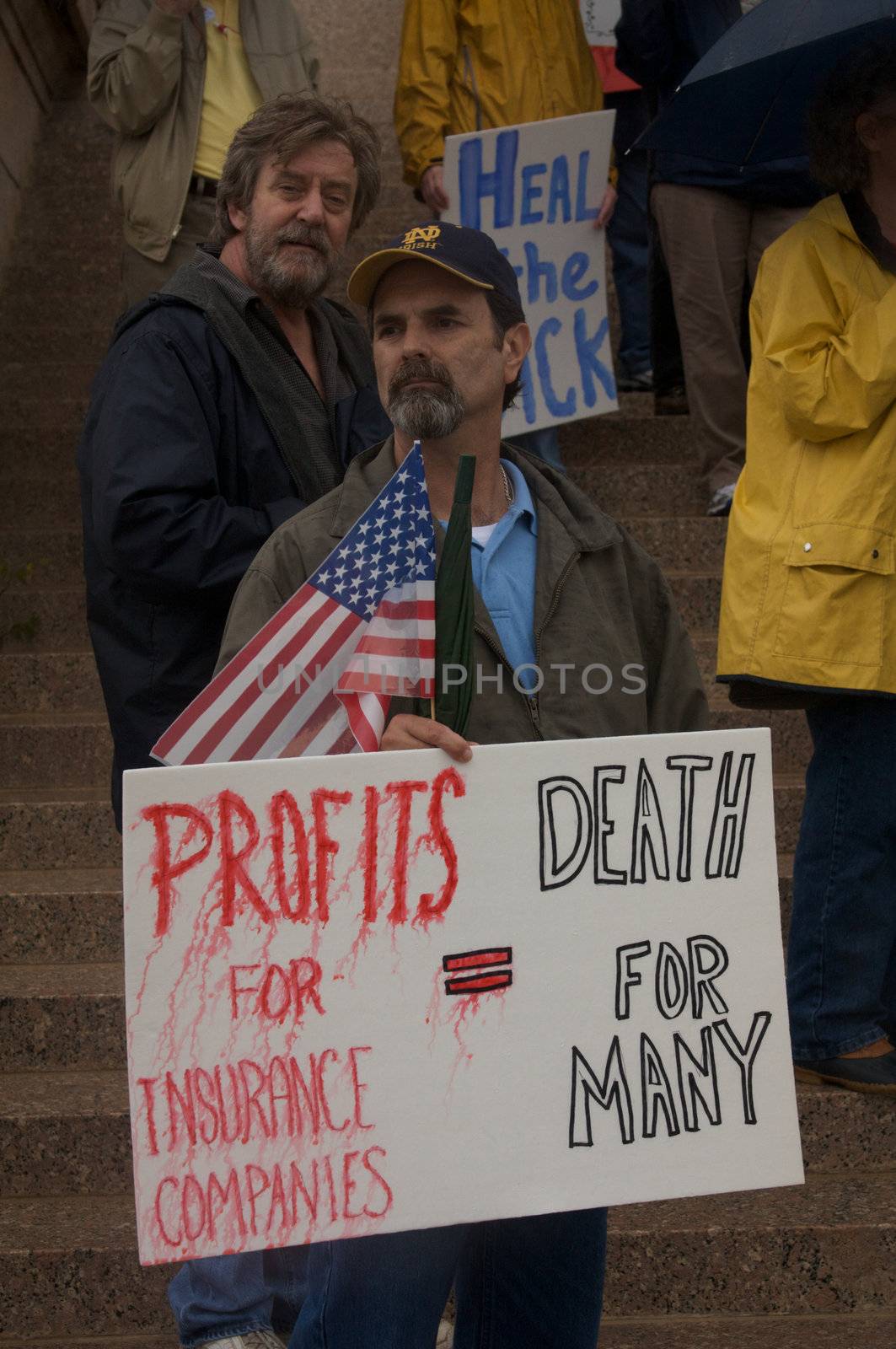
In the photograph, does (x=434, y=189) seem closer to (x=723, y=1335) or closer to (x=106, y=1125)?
(x=106, y=1125)

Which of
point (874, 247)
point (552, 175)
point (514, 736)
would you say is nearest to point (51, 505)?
point (552, 175)

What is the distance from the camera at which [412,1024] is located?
1833mm

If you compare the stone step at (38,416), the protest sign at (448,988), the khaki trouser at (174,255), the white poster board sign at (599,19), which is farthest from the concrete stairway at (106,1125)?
the white poster board sign at (599,19)

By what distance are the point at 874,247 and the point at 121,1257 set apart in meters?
2.23

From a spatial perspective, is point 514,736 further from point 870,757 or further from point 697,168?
point 697,168

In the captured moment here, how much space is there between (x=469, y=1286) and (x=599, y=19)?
5.51 m

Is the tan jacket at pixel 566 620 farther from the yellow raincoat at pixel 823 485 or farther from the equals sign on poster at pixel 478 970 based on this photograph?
the yellow raincoat at pixel 823 485

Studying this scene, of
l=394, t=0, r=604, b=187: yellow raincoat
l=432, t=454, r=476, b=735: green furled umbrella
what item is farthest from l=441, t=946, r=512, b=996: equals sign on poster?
l=394, t=0, r=604, b=187: yellow raincoat

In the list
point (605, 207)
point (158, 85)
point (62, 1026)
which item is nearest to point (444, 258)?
point (62, 1026)

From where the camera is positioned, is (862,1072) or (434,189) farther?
(434,189)

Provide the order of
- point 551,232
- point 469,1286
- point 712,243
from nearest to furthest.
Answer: point 469,1286 < point 712,243 < point 551,232

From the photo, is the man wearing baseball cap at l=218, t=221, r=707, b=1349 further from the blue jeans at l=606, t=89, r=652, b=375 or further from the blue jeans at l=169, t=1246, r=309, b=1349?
the blue jeans at l=606, t=89, r=652, b=375

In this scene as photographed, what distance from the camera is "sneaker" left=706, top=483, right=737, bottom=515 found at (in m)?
4.93

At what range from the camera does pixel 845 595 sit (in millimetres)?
2930
